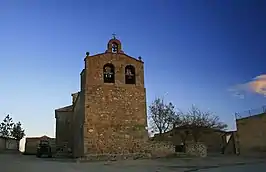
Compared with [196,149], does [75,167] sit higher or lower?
lower

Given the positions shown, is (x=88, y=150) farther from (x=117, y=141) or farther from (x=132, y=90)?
(x=132, y=90)

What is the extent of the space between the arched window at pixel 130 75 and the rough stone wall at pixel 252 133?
1414cm

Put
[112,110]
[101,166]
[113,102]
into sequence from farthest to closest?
[113,102] → [112,110] → [101,166]

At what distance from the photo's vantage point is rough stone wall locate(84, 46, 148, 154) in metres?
23.1

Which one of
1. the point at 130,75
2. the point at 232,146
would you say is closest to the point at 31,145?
the point at 130,75

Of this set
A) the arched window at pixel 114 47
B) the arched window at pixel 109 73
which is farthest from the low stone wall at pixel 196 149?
the arched window at pixel 114 47

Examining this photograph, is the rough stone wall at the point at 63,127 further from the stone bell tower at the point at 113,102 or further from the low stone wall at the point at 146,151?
the low stone wall at the point at 146,151

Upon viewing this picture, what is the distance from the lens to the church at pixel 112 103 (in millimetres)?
23156

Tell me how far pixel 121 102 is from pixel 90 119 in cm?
295

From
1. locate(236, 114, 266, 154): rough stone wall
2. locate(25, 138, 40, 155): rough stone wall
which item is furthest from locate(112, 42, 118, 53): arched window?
locate(25, 138, 40, 155): rough stone wall

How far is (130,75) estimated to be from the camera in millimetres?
25562

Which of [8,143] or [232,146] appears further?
[8,143]

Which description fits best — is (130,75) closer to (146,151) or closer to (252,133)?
(146,151)

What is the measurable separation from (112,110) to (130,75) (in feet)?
11.8
